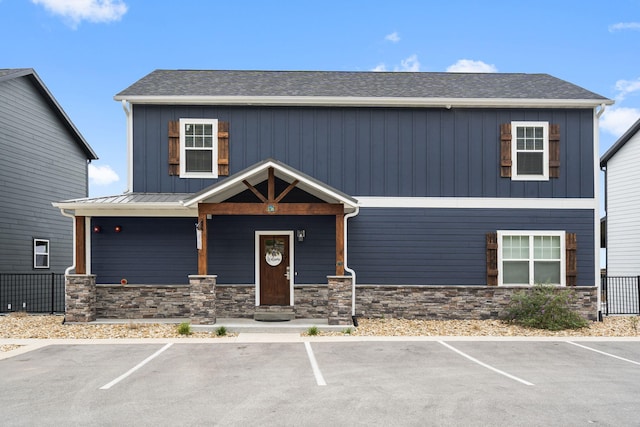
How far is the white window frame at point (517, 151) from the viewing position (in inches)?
597

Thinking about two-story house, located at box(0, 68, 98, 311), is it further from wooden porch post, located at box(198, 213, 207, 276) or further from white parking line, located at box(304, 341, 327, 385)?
white parking line, located at box(304, 341, 327, 385)

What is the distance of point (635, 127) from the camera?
2066 cm

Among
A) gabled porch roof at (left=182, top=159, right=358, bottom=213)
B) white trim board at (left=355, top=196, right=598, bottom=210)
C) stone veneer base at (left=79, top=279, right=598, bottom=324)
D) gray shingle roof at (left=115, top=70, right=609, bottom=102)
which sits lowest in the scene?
stone veneer base at (left=79, top=279, right=598, bottom=324)

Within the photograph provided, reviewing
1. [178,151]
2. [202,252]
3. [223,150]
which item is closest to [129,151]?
[178,151]

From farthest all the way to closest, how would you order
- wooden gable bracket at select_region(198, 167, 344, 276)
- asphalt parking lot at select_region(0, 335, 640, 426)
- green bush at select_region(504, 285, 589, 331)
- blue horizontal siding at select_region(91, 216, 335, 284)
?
1. blue horizontal siding at select_region(91, 216, 335, 284)
2. green bush at select_region(504, 285, 589, 331)
3. wooden gable bracket at select_region(198, 167, 344, 276)
4. asphalt parking lot at select_region(0, 335, 640, 426)

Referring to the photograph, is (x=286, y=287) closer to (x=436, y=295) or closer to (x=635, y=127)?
(x=436, y=295)

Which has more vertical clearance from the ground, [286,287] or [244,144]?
[244,144]

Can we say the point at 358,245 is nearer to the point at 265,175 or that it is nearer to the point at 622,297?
the point at 265,175

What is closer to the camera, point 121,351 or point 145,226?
point 121,351

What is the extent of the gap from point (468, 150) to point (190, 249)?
8436mm

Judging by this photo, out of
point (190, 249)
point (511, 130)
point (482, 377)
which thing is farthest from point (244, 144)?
point (482, 377)

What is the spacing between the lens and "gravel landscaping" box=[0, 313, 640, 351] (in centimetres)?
1270

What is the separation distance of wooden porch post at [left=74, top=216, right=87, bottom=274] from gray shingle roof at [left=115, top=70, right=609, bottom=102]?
3.65 metres

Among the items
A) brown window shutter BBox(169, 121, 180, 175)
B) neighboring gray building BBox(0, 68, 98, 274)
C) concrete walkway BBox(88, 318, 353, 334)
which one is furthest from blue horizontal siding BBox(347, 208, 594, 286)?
neighboring gray building BBox(0, 68, 98, 274)
